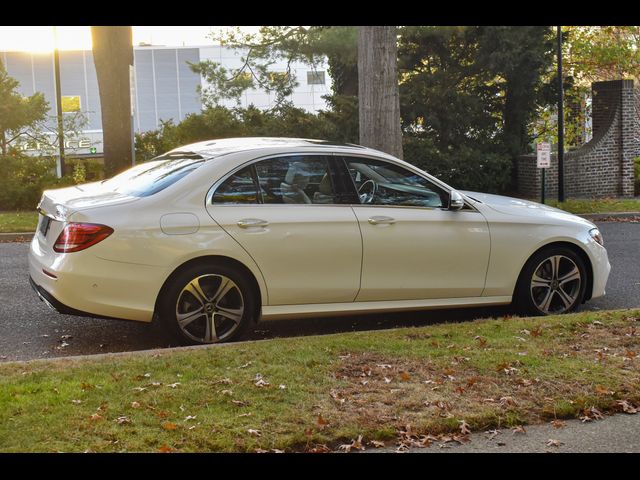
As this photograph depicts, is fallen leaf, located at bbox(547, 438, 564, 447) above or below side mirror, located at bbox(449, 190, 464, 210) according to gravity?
below

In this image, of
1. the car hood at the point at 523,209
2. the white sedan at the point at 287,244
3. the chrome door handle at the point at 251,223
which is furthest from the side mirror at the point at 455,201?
the chrome door handle at the point at 251,223

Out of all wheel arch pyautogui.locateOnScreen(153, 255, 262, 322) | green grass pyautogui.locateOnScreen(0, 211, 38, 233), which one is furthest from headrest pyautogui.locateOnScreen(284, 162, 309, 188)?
green grass pyautogui.locateOnScreen(0, 211, 38, 233)

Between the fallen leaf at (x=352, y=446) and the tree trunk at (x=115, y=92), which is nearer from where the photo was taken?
the fallen leaf at (x=352, y=446)

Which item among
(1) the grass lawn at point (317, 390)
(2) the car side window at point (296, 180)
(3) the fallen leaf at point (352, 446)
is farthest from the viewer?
(2) the car side window at point (296, 180)

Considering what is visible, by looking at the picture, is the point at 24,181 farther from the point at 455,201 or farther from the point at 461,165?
the point at 455,201

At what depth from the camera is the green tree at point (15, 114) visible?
2116 cm

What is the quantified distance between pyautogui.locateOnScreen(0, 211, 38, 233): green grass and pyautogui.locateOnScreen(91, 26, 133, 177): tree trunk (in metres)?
1.76

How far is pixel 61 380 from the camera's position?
5.30 meters

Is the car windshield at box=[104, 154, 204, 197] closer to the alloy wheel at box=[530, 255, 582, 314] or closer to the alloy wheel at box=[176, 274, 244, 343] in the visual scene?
the alloy wheel at box=[176, 274, 244, 343]

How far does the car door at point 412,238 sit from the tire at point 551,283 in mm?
461

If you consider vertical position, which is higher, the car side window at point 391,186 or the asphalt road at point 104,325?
the car side window at point 391,186

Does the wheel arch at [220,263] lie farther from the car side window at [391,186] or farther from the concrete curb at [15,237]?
the concrete curb at [15,237]

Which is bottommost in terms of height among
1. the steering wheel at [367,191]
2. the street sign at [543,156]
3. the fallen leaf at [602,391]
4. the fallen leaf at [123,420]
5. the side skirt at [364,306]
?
the fallen leaf at [602,391]

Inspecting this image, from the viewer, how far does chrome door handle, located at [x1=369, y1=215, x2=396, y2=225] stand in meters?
7.10
